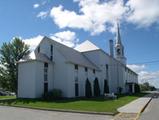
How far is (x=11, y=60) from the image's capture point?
168ft

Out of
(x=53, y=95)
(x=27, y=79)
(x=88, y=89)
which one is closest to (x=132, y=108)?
(x=53, y=95)

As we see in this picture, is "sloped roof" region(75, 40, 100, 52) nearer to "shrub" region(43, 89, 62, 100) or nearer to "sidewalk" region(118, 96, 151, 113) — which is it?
"shrub" region(43, 89, 62, 100)

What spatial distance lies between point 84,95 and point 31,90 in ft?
34.3

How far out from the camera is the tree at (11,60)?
50.9 metres

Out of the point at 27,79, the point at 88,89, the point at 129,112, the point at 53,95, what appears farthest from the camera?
the point at 88,89

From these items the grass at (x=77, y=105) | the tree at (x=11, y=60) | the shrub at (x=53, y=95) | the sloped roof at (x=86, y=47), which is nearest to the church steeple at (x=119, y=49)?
the sloped roof at (x=86, y=47)

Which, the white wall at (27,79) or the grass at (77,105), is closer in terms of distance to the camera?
the grass at (77,105)

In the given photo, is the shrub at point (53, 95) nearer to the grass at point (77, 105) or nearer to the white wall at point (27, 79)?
the white wall at point (27, 79)

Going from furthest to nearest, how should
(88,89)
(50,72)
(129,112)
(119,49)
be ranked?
(119,49) < (88,89) < (50,72) < (129,112)

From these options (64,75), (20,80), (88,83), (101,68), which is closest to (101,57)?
(101,68)

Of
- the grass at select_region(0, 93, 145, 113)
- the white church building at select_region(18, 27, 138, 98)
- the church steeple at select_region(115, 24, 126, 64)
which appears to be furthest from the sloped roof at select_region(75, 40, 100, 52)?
the grass at select_region(0, 93, 145, 113)

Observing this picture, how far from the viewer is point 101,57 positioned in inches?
1987

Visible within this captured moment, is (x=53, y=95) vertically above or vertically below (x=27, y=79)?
below

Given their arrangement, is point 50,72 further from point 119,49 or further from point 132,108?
point 119,49
